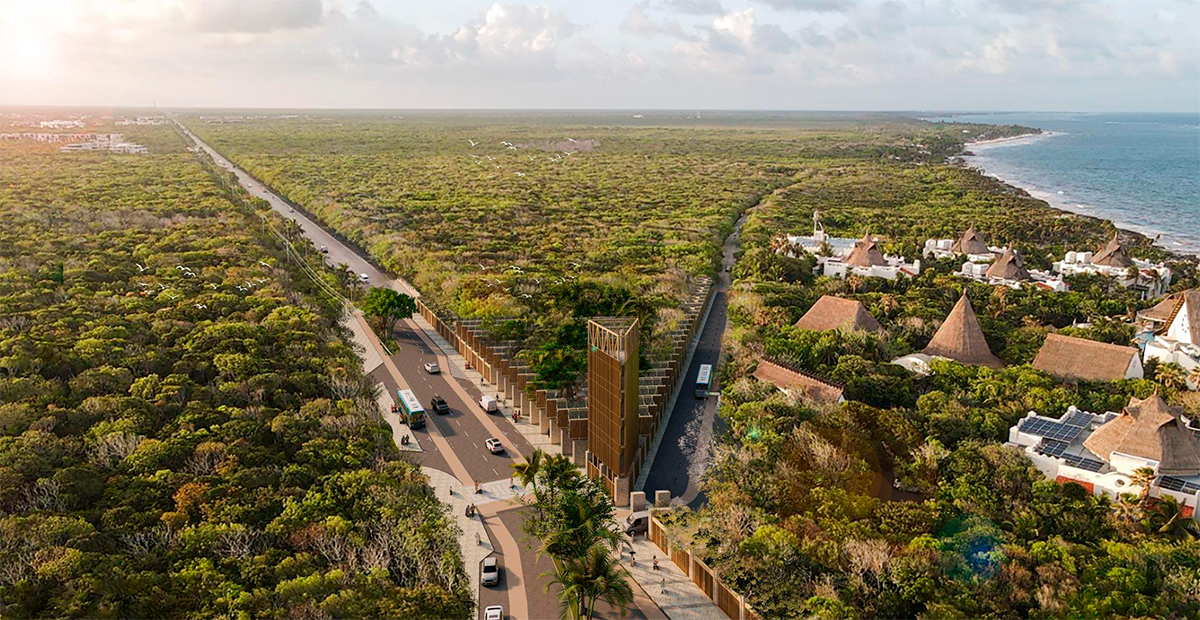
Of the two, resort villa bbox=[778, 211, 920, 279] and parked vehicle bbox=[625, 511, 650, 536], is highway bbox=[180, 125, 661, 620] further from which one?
resort villa bbox=[778, 211, 920, 279]

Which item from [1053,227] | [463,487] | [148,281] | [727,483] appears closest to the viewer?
[727,483]

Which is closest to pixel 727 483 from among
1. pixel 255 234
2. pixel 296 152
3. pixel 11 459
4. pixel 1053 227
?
pixel 11 459

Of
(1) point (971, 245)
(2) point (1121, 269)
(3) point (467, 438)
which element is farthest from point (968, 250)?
(3) point (467, 438)

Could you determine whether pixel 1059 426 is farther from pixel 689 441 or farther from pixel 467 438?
pixel 467 438

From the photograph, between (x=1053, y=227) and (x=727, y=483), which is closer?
(x=727, y=483)

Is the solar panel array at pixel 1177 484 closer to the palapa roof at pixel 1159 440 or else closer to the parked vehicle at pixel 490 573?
the palapa roof at pixel 1159 440

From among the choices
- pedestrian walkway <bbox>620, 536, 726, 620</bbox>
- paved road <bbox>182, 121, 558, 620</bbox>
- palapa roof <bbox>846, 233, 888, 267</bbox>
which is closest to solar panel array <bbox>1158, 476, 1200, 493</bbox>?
pedestrian walkway <bbox>620, 536, 726, 620</bbox>

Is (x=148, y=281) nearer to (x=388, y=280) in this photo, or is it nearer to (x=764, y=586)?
(x=388, y=280)
